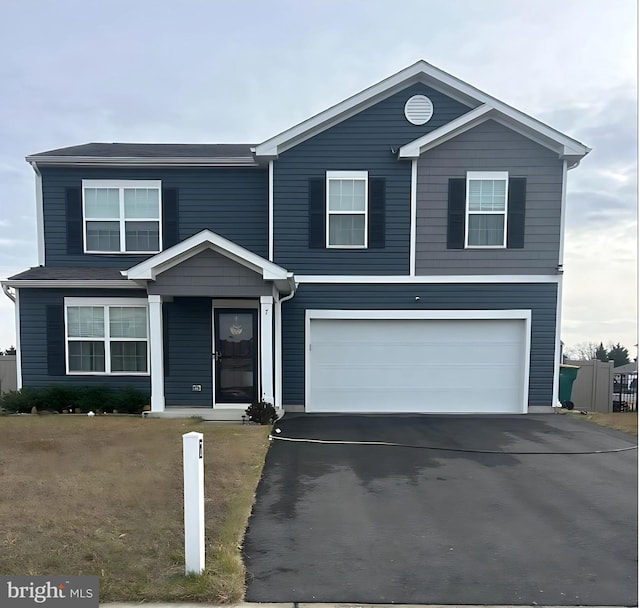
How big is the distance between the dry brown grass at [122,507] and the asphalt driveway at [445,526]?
0.30m

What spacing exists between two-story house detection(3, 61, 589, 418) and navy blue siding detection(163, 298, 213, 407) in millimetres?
31

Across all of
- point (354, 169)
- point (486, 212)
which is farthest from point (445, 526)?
point (354, 169)

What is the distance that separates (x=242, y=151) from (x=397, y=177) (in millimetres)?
4063

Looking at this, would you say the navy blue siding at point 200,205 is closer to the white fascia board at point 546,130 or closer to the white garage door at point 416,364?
the white garage door at point 416,364

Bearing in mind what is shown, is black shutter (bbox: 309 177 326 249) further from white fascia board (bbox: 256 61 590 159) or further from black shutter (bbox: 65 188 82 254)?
black shutter (bbox: 65 188 82 254)

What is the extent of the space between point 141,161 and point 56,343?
4.48m

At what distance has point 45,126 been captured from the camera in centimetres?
1232

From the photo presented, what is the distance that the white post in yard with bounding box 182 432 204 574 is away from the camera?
312cm

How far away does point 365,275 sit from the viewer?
10031mm

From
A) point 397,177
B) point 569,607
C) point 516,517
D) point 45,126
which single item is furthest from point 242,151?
point 569,607

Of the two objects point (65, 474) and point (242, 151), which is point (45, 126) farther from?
point (65, 474)

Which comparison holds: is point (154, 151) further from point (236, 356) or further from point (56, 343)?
point (236, 356)

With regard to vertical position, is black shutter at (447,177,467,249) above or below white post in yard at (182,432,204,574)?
above

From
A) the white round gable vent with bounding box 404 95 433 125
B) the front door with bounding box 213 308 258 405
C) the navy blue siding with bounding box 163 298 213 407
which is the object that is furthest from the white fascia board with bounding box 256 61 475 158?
the navy blue siding with bounding box 163 298 213 407
